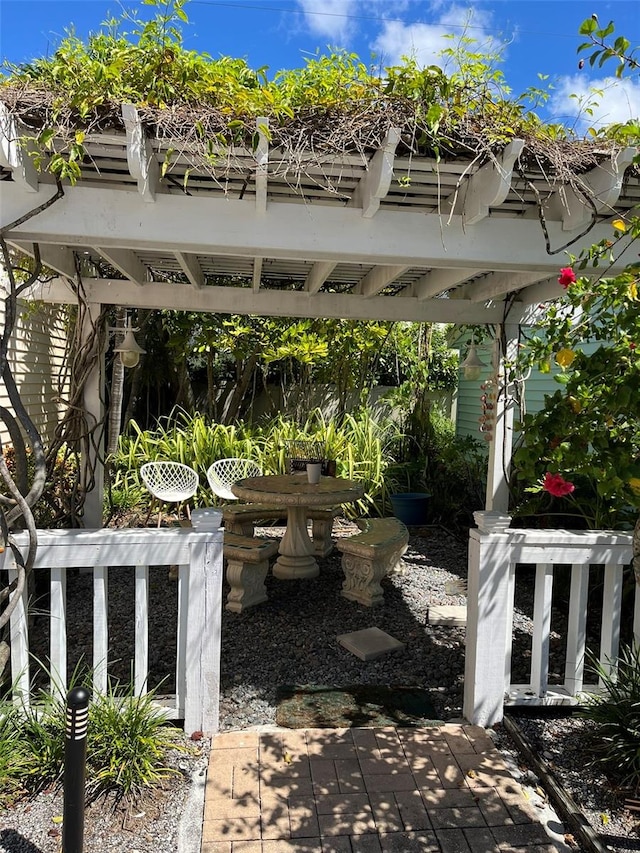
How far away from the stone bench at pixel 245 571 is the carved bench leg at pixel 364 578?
2.07ft

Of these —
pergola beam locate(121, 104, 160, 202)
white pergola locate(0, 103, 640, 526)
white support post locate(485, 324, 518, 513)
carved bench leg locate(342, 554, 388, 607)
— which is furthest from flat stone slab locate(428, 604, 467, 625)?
pergola beam locate(121, 104, 160, 202)

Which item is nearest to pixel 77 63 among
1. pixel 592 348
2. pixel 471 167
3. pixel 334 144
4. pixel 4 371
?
pixel 334 144

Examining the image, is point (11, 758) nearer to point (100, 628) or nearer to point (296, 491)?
point (100, 628)

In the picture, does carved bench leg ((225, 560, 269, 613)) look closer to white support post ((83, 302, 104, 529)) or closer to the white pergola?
white support post ((83, 302, 104, 529))


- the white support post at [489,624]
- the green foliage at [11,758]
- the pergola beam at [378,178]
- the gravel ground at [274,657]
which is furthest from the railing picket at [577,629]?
the green foliage at [11,758]

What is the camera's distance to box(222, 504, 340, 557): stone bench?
5062 millimetres

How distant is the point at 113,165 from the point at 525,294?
135 inches

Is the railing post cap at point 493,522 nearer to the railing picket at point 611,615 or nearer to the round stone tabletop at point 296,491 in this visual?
the railing picket at point 611,615

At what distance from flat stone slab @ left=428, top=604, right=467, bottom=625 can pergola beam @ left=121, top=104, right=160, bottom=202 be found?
128 inches

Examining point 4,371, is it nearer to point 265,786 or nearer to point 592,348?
point 265,786

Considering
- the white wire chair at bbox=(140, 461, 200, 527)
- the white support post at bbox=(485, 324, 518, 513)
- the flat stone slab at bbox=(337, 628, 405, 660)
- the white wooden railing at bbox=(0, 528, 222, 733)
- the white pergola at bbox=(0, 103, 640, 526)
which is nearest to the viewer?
the white pergola at bbox=(0, 103, 640, 526)

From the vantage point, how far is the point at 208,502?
22.1 ft

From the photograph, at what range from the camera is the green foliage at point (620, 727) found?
2.23m

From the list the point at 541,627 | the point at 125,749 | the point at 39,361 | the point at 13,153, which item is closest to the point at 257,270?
the point at 13,153
